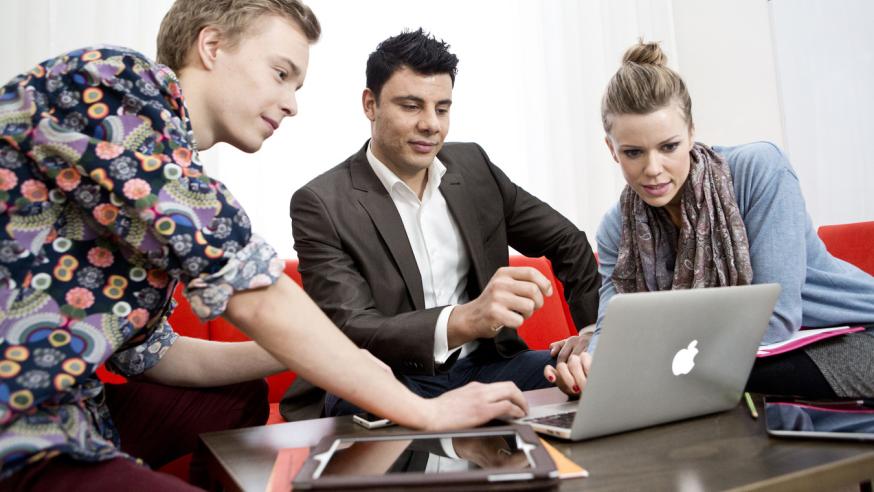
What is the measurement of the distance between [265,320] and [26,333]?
0.83ft

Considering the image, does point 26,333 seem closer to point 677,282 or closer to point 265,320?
point 265,320

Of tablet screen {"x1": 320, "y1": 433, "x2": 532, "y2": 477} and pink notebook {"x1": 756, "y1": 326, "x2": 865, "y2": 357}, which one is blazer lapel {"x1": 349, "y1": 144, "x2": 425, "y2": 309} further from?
tablet screen {"x1": 320, "y1": 433, "x2": 532, "y2": 477}

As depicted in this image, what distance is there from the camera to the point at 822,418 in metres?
0.94

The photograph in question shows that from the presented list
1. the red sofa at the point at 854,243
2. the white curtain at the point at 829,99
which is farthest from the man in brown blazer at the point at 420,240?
the white curtain at the point at 829,99

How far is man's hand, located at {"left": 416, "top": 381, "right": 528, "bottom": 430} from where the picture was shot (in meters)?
0.93

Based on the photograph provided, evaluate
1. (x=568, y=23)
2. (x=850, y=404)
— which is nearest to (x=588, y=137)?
(x=568, y=23)

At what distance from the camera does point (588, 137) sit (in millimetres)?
3373

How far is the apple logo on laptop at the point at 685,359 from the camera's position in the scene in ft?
3.10

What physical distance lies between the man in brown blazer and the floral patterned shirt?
702 millimetres

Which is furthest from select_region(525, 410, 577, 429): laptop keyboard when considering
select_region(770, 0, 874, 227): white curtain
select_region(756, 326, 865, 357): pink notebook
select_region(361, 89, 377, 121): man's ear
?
select_region(770, 0, 874, 227): white curtain

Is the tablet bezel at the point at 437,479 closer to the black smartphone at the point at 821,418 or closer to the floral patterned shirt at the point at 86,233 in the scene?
the floral patterned shirt at the point at 86,233

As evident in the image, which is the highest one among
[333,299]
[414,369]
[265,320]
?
[265,320]

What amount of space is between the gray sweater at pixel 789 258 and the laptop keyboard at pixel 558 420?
15.1 inches

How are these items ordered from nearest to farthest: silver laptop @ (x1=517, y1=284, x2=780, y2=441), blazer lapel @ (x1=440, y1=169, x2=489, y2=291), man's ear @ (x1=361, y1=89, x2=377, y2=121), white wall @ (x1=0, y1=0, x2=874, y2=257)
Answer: silver laptop @ (x1=517, y1=284, x2=780, y2=441) → blazer lapel @ (x1=440, y1=169, x2=489, y2=291) → man's ear @ (x1=361, y1=89, x2=377, y2=121) → white wall @ (x1=0, y1=0, x2=874, y2=257)
